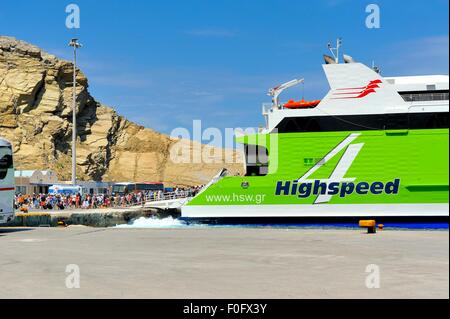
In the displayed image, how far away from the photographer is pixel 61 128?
285 ft

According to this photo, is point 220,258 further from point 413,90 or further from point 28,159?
point 28,159

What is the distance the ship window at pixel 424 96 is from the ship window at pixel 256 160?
235 inches

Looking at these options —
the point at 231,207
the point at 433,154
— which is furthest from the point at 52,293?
the point at 433,154

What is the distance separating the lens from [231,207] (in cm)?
2067

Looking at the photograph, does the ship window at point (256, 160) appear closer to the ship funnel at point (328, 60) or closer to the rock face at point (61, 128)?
the ship funnel at point (328, 60)

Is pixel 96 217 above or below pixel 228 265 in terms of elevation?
below

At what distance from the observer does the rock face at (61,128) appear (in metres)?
82.0

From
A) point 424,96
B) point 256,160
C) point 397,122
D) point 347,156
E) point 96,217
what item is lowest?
point 96,217

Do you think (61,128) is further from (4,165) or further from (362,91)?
(362,91)

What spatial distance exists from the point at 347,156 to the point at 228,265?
11.1 metres

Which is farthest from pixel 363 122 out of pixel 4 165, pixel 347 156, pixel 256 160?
pixel 4 165

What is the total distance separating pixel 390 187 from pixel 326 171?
2.38 metres

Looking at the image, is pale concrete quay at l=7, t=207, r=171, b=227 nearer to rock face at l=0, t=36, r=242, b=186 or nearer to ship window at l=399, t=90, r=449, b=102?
ship window at l=399, t=90, r=449, b=102

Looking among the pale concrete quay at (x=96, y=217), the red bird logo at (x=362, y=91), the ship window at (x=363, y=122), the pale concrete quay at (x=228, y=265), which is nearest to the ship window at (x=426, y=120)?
the ship window at (x=363, y=122)
